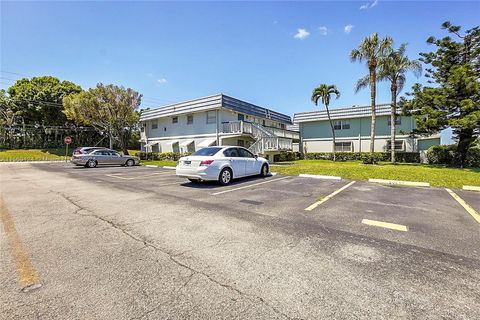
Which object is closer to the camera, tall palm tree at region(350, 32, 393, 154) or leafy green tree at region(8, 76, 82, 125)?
tall palm tree at region(350, 32, 393, 154)

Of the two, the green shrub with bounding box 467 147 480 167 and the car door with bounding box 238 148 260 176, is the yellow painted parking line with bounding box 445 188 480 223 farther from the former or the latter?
the green shrub with bounding box 467 147 480 167

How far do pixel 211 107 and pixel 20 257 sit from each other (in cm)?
1869

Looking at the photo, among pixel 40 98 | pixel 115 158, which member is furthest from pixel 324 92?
pixel 40 98

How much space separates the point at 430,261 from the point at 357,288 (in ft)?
4.74

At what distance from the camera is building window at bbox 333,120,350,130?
26502 mm

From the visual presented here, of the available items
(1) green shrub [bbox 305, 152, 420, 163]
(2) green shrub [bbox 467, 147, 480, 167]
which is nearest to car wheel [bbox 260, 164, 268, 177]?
(1) green shrub [bbox 305, 152, 420, 163]

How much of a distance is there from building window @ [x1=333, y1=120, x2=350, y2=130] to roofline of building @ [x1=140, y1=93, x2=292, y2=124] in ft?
22.6

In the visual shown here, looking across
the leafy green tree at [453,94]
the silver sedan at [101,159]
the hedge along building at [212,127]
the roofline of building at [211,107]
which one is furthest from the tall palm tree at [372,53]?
the silver sedan at [101,159]

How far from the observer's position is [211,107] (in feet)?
68.3

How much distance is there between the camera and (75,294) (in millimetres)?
2361

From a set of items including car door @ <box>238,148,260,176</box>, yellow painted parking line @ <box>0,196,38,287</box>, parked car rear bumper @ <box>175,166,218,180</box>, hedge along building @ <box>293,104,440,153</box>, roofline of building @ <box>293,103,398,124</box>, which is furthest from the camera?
roofline of building @ <box>293,103,398,124</box>

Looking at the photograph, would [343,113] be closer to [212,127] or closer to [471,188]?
[212,127]

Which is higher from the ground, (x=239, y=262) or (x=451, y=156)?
(x=451, y=156)

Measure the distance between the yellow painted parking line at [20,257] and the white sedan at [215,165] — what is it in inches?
201
